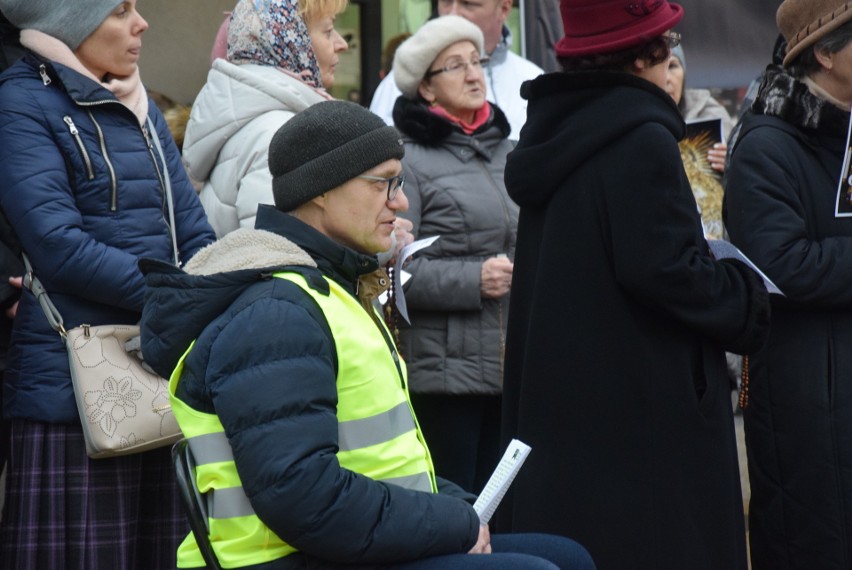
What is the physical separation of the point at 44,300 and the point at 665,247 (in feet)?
5.89

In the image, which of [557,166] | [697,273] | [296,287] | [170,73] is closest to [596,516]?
[697,273]

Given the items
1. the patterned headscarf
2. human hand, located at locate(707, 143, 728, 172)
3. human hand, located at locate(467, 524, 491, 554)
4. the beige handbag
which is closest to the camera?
human hand, located at locate(467, 524, 491, 554)

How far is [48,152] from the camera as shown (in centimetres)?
379

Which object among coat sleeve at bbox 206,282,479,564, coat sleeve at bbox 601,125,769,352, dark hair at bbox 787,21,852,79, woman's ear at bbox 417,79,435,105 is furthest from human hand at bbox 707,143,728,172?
coat sleeve at bbox 206,282,479,564

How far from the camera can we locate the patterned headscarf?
4.41 m

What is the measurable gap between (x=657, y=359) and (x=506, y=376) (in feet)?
1.70

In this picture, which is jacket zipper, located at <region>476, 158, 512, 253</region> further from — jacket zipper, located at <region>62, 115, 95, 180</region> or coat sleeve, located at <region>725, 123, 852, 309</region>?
jacket zipper, located at <region>62, 115, 95, 180</region>

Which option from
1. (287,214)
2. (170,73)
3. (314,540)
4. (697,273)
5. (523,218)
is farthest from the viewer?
(170,73)

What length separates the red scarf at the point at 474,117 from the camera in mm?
4957

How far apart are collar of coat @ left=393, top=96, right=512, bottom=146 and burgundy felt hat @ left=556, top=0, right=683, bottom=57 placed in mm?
1451

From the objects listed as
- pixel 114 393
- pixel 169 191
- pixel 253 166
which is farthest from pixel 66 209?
pixel 253 166

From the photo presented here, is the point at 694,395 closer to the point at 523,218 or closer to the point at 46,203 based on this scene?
the point at 523,218

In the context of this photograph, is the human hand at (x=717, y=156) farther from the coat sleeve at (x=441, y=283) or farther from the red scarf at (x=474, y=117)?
the coat sleeve at (x=441, y=283)

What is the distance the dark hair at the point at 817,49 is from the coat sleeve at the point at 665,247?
0.83 meters
